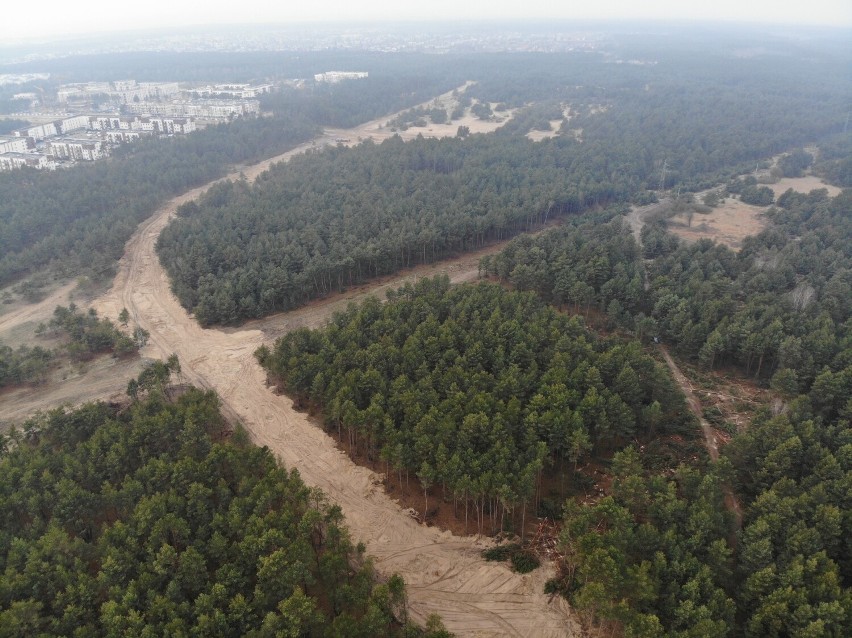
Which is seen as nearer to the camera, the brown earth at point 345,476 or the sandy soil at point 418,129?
the brown earth at point 345,476

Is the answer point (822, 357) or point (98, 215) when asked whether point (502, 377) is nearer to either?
point (822, 357)

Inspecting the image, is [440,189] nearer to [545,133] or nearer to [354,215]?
[354,215]

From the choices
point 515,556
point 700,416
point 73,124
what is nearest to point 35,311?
point 515,556

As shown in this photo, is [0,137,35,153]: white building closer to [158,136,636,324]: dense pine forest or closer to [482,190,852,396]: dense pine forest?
[158,136,636,324]: dense pine forest

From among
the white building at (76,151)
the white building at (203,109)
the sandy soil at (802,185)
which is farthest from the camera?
the white building at (203,109)

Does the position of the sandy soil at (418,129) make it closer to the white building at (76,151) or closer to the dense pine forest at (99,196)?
the dense pine forest at (99,196)

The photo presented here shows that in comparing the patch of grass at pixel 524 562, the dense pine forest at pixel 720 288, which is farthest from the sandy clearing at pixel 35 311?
the patch of grass at pixel 524 562

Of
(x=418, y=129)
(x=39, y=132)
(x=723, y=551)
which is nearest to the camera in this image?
(x=723, y=551)
